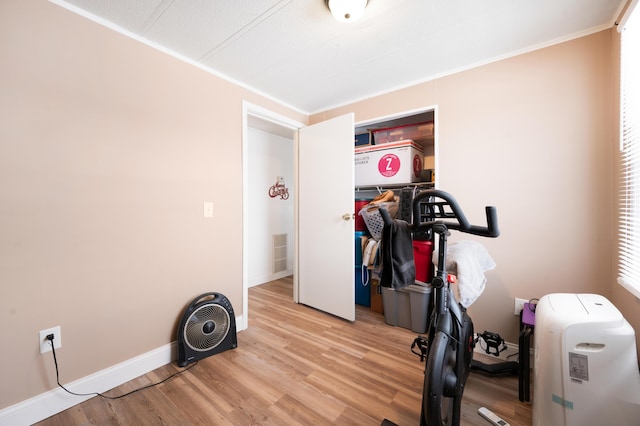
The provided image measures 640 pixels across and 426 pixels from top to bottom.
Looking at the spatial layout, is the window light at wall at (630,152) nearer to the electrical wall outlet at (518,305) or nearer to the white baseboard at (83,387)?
the electrical wall outlet at (518,305)

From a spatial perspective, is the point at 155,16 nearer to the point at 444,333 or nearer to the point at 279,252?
the point at 444,333

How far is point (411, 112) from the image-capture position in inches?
89.3

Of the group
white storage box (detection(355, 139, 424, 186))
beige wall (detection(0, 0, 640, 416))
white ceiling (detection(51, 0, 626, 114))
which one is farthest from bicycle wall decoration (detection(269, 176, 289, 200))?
white ceiling (detection(51, 0, 626, 114))

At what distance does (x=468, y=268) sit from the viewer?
1314 millimetres

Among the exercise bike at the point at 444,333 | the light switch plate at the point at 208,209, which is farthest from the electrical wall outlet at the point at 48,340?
the exercise bike at the point at 444,333

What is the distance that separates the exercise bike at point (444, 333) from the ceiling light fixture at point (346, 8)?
1072 millimetres

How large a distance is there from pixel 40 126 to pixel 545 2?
279 centimetres

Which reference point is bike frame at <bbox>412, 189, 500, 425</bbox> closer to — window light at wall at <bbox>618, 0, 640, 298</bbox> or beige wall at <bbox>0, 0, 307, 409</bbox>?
window light at wall at <bbox>618, 0, 640, 298</bbox>

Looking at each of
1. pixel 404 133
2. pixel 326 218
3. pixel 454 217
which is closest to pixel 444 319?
pixel 454 217

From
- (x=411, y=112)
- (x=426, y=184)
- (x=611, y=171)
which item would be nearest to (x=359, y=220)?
(x=426, y=184)

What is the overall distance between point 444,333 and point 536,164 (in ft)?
4.76

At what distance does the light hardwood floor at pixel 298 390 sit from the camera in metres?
1.31

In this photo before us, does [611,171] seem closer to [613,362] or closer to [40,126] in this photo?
[613,362]

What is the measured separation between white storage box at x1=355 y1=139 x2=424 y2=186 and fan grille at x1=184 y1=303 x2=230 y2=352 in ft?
6.51
